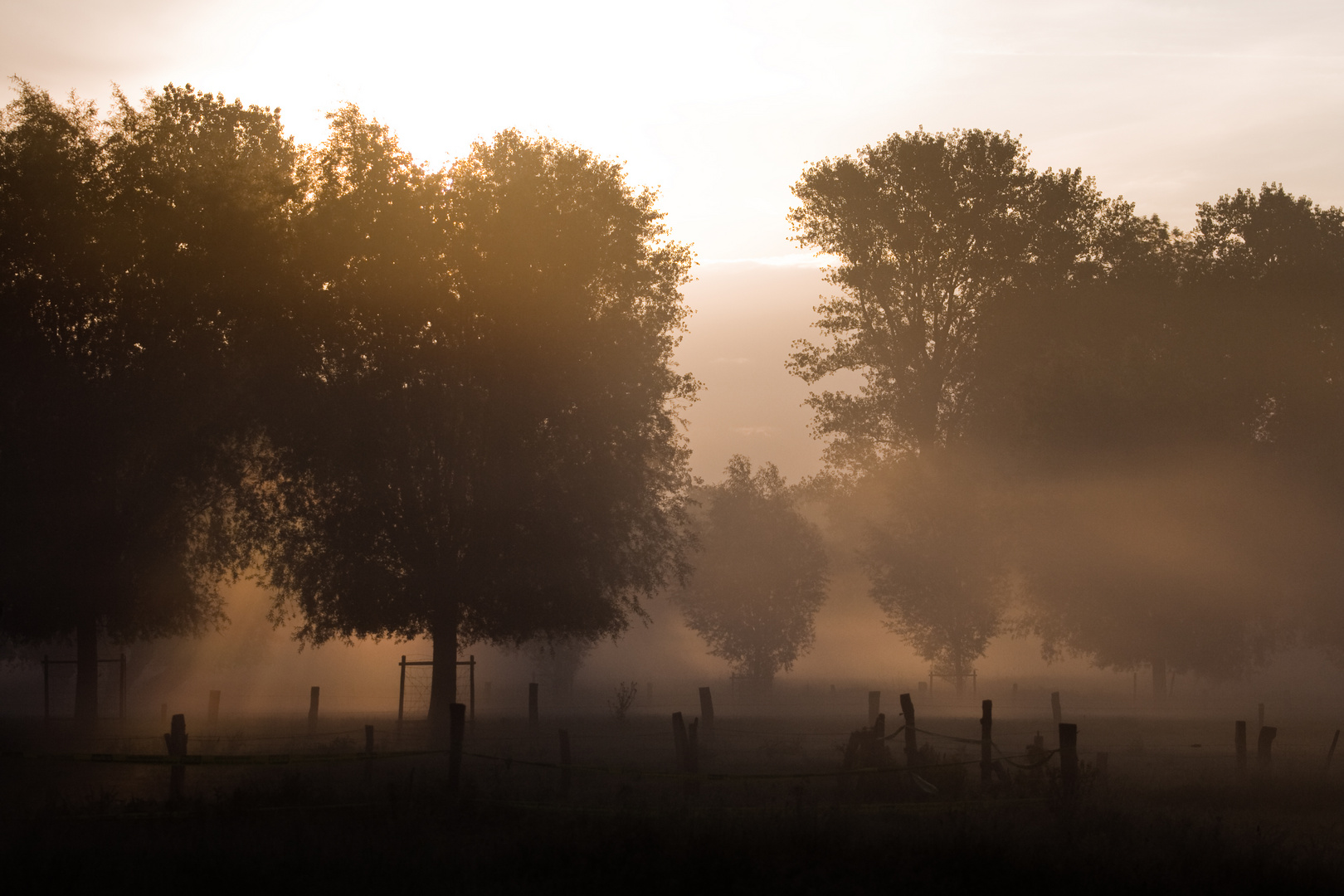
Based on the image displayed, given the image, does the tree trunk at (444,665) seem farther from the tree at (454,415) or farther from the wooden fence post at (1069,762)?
the wooden fence post at (1069,762)

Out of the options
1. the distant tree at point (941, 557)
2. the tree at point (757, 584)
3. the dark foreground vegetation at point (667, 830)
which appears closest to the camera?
the dark foreground vegetation at point (667, 830)

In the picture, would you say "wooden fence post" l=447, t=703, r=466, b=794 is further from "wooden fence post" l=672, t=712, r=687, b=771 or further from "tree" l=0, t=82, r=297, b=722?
"tree" l=0, t=82, r=297, b=722

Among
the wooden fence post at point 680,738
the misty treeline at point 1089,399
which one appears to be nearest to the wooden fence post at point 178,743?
the wooden fence post at point 680,738

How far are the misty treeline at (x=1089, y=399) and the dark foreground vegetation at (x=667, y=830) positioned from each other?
16.0 m

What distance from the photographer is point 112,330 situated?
107ft

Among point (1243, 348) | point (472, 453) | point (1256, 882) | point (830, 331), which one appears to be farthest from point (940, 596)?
point (1256, 882)

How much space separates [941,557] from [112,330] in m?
29.4

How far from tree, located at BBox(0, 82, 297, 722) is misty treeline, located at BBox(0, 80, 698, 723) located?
71mm

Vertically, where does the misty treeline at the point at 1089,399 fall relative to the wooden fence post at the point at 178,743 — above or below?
above

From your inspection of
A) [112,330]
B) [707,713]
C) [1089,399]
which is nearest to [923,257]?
[1089,399]

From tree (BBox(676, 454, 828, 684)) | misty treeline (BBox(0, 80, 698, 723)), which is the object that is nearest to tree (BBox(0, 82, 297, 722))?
misty treeline (BBox(0, 80, 698, 723))

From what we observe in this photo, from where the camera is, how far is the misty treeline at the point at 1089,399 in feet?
124

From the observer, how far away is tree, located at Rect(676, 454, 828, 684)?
228 ft

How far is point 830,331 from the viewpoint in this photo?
144 ft
